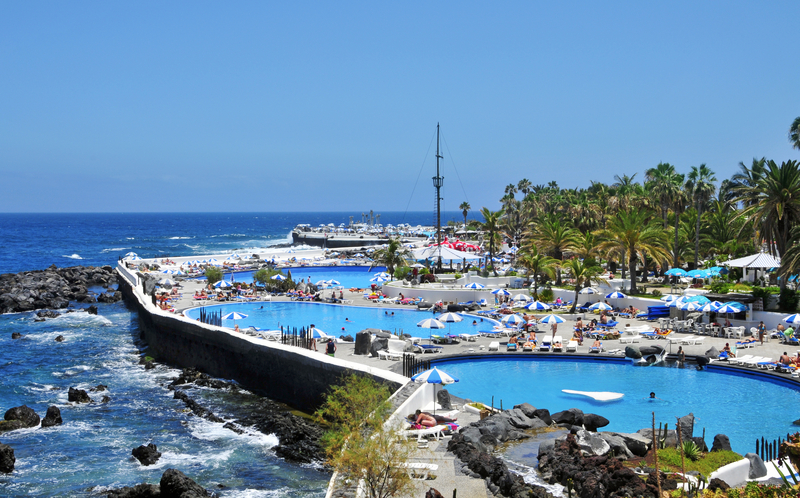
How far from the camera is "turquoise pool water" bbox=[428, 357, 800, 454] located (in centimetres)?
1861

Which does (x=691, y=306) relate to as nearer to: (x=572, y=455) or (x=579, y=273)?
(x=579, y=273)

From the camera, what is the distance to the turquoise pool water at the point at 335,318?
34.4 metres

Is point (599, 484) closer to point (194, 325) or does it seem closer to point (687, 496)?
point (687, 496)

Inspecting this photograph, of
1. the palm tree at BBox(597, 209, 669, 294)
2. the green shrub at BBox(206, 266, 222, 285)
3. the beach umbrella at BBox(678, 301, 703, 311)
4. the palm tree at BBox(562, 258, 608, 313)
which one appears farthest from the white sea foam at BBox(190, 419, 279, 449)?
the green shrub at BBox(206, 266, 222, 285)

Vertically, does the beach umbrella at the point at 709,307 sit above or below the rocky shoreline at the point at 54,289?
above

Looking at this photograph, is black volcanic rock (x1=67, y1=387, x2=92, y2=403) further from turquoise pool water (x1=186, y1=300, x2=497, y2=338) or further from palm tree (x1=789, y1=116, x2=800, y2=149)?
palm tree (x1=789, y1=116, x2=800, y2=149)

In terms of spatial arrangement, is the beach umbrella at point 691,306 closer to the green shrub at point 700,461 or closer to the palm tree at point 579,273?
the palm tree at point 579,273

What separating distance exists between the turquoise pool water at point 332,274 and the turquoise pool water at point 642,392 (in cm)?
3297

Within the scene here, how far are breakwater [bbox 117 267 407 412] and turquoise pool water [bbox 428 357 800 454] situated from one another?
14.9 ft

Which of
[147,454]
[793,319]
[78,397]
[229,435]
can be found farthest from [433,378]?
[793,319]

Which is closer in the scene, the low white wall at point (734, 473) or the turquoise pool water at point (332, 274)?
the low white wall at point (734, 473)

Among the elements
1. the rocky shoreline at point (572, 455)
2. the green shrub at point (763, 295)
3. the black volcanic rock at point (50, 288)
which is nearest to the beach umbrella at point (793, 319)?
the green shrub at point (763, 295)

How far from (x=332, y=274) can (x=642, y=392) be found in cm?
4768

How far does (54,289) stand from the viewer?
5956cm
